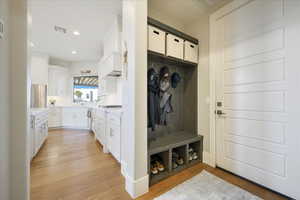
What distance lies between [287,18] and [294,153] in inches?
56.9

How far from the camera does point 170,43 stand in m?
1.99

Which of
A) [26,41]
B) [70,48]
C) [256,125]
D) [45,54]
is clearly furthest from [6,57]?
[45,54]

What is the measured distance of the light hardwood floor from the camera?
4.91ft

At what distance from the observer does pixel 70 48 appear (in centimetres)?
415

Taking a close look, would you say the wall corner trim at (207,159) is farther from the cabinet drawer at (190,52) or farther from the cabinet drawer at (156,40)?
the cabinet drawer at (156,40)

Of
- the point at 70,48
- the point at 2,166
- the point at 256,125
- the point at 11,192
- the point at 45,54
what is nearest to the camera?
the point at 2,166

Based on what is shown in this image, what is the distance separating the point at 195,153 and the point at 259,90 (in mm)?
1364

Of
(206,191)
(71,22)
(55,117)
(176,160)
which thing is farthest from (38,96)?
(206,191)

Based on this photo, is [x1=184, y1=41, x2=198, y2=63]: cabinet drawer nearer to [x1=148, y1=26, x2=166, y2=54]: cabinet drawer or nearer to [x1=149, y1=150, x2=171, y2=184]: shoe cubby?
[x1=148, y1=26, x2=166, y2=54]: cabinet drawer

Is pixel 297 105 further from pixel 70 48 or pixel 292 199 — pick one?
pixel 70 48

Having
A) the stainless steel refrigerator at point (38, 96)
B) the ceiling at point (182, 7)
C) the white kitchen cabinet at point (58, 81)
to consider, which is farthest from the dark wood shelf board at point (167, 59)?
the white kitchen cabinet at point (58, 81)

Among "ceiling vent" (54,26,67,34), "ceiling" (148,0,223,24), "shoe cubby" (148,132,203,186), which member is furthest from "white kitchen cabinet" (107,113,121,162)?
"ceiling vent" (54,26,67,34)

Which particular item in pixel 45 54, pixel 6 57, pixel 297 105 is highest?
pixel 45 54

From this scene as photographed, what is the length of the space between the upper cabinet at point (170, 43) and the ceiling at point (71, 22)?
95 cm
